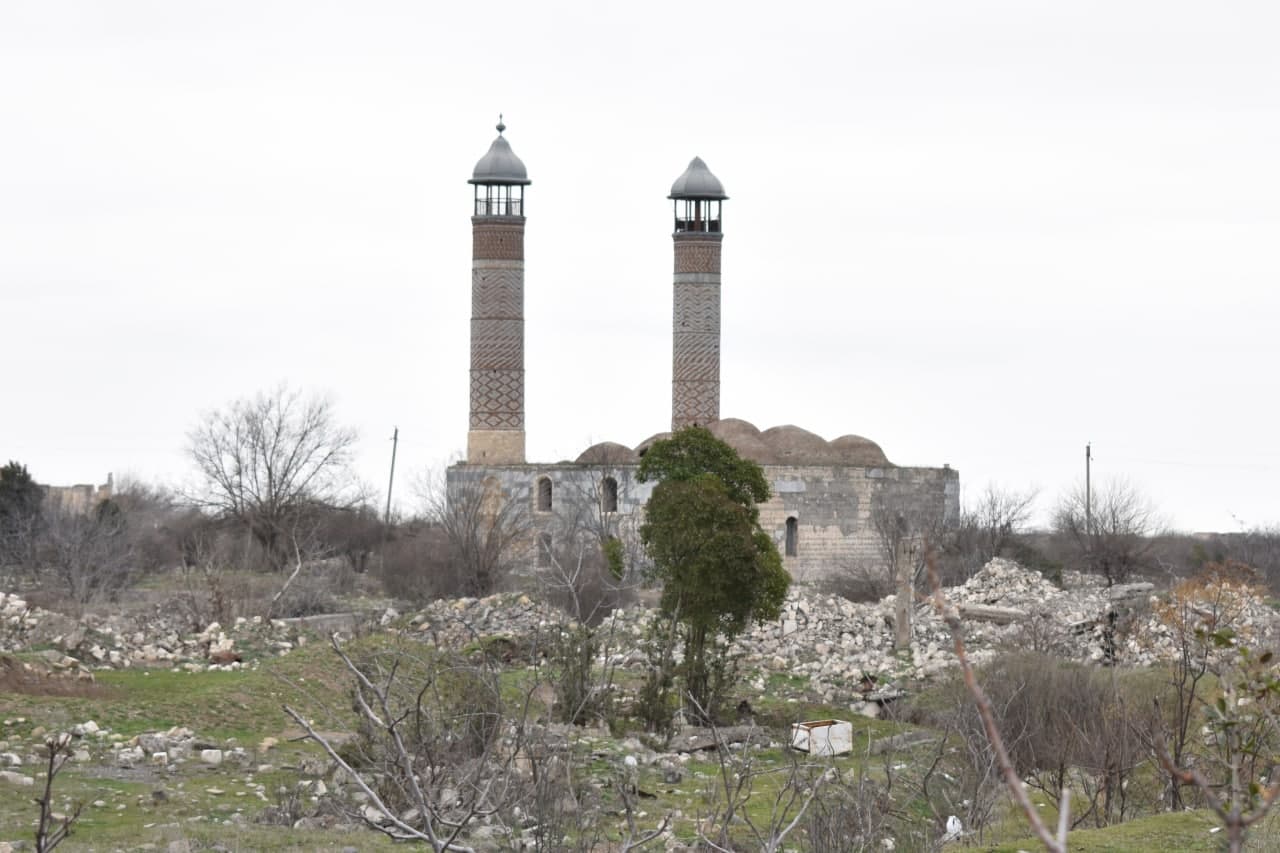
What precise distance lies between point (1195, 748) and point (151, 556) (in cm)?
3039

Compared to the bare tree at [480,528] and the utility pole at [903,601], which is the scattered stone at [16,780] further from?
the bare tree at [480,528]

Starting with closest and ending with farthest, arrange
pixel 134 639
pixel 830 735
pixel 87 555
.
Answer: pixel 830 735 → pixel 134 639 → pixel 87 555

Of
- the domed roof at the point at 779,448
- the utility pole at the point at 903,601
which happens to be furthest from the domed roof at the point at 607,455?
the utility pole at the point at 903,601

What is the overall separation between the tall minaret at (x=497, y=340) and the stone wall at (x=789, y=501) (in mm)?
823

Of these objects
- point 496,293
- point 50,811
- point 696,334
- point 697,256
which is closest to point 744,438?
point 696,334

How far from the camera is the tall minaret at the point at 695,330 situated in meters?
37.0

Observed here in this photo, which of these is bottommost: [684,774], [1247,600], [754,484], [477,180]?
[684,774]

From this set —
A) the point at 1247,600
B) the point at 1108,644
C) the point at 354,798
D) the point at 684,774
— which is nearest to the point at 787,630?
the point at 1108,644

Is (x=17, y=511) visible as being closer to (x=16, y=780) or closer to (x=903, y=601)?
(x=903, y=601)

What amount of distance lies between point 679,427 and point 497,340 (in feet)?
14.1

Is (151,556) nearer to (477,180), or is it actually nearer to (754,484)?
(477,180)

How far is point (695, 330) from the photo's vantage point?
1457 inches

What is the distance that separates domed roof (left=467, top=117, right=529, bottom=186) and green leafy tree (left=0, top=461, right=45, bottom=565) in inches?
460

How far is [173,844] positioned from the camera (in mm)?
9156
